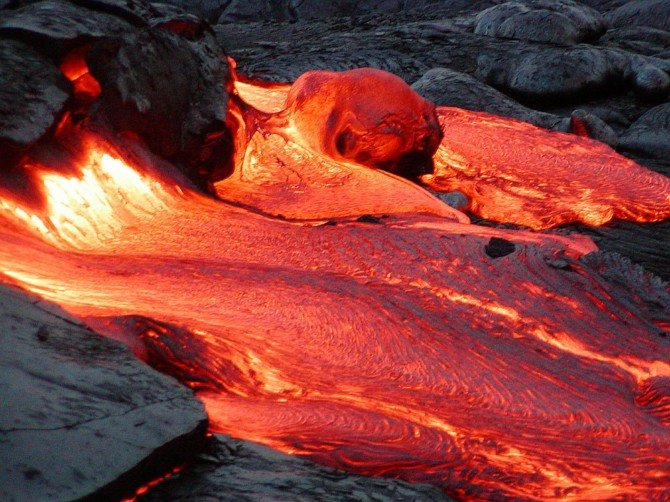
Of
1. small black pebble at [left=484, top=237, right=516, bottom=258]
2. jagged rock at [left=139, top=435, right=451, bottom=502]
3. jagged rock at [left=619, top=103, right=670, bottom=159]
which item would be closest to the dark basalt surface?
jagged rock at [left=619, top=103, right=670, bottom=159]

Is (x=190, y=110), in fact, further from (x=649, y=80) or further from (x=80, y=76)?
(x=649, y=80)

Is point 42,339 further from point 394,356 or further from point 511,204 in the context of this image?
point 511,204

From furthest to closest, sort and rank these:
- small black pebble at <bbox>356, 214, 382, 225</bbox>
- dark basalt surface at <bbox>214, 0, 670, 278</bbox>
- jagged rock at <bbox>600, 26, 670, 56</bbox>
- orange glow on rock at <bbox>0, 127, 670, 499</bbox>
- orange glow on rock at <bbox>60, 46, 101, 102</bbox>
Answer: jagged rock at <bbox>600, 26, 670, 56</bbox> → dark basalt surface at <bbox>214, 0, 670, 278</bbox> → small black pebble at <bbox>356, 214, 382, 225</bbox> → orange glow on rock at <bbox>60, 46, 101, 102</bbox> → orange glow on rock at <bbox>0, 127, 670, 499</bbox>

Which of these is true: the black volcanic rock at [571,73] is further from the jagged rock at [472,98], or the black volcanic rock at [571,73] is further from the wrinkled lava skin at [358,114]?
the wrinkled lava skin at [358,114]

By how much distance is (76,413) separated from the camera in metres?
1.82

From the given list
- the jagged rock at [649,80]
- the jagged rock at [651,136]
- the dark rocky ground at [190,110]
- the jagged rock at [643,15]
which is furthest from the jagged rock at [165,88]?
the jagged rock at [643,15]

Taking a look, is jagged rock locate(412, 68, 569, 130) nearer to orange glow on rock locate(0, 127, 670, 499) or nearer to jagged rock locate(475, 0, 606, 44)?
jagged rock locate(475, 0, 606, 44)

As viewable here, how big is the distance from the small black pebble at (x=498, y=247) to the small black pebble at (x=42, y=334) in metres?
1.88

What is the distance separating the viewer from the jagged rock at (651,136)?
7.17 metres

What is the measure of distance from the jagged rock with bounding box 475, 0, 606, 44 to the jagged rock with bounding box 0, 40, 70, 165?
6.85m

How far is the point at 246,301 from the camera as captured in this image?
302 centimetres

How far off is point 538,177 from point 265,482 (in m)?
4.18

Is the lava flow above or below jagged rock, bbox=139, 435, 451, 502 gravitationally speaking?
below

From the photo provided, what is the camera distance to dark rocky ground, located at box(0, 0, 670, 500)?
178 centimetres
